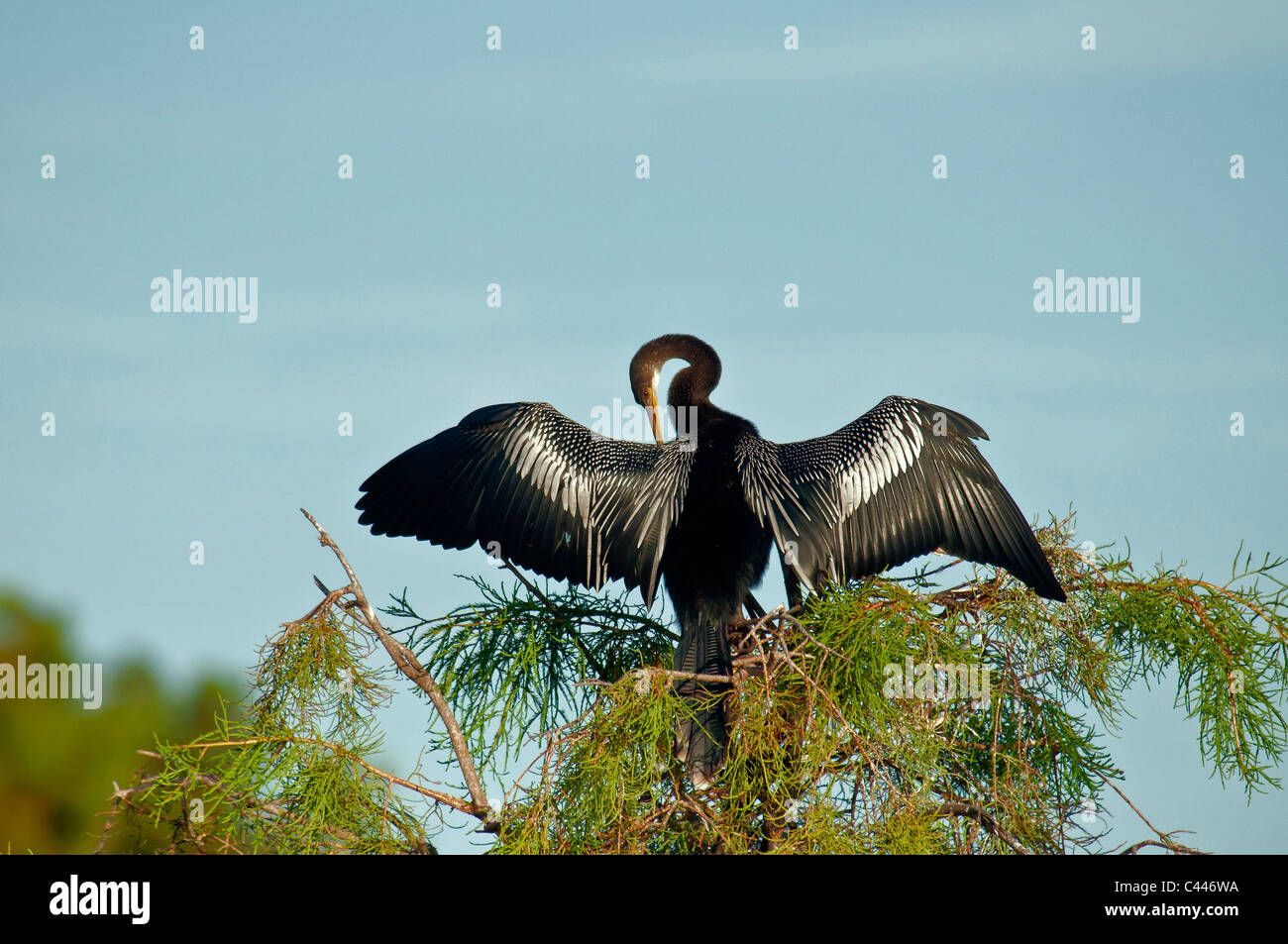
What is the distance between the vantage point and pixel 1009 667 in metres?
4.36

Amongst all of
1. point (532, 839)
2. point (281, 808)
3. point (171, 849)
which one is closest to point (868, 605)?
point (532, 839)

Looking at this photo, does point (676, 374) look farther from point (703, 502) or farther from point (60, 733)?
point (60, 733)

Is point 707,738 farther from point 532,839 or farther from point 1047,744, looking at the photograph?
point 1047,744

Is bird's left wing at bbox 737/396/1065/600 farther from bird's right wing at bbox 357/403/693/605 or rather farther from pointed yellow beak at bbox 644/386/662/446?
pointed yellow beak at bbox 644/386/662/446

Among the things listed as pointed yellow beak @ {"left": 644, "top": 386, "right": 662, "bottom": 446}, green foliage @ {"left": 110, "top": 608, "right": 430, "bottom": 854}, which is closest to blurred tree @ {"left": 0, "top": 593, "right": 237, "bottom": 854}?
pointed yellow beak @ {"left": 644, "top": 386, "right": 662, "bottom": 446}

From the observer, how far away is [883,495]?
515 centimetres

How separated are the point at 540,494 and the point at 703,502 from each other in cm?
69

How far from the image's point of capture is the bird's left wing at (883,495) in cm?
495

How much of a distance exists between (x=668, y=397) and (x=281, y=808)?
283cm

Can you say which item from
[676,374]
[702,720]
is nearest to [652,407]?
[676,374]

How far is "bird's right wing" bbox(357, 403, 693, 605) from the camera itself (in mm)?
5055

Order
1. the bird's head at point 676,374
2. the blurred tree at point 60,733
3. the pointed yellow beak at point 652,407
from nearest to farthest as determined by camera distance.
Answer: the bird's head at point 676,374
the pointed yellow beak at point 652,407
the blurred tree at point 60,733
